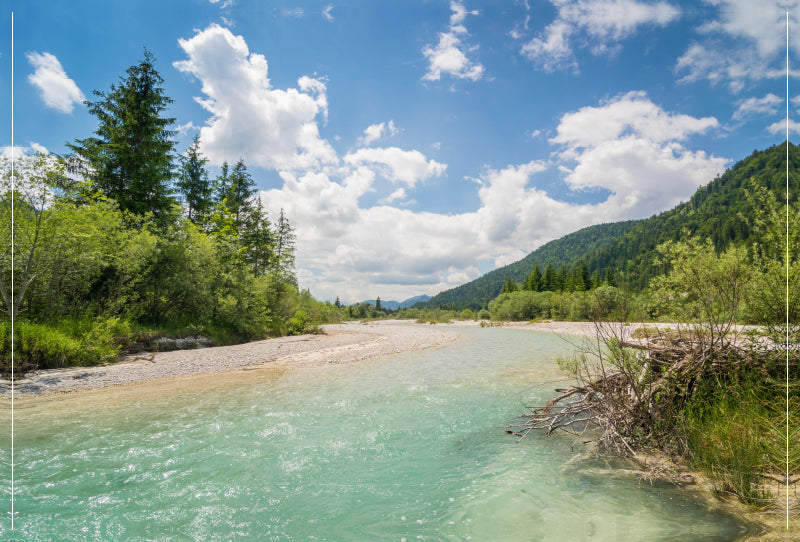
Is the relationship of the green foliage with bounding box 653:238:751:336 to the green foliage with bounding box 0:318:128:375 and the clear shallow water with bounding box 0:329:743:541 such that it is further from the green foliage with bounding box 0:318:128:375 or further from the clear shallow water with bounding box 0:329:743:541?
the green foliage with bounding box 0:318:128:375

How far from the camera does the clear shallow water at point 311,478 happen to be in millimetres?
4129

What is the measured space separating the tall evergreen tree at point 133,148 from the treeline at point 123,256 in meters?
0.07

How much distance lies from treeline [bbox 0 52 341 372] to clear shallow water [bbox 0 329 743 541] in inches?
293

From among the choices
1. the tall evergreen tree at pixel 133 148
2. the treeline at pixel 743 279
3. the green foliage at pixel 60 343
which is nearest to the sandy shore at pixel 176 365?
the green foliage at pixel 60 343

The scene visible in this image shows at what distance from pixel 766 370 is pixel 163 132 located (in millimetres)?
33737

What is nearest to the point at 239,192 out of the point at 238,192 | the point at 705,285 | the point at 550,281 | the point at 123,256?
the point at 238,192

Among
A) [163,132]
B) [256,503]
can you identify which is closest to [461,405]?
[256,503]

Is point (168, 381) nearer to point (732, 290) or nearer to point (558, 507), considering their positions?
point (558, 507)

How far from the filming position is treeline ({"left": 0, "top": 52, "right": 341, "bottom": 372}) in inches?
530

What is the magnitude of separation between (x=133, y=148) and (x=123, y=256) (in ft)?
35.8

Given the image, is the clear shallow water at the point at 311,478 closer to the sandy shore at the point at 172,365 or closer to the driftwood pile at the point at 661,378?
the driftwood pile at the point at 661,378

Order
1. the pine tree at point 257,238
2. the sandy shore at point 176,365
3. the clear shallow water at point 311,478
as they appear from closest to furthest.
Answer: the clear shallow water at point 311,478 → the sandy shore at point 176,365 → the pine tree at point 257,238

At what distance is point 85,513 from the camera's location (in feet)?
14.6

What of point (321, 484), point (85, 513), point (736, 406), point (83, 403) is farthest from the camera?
point (83, 403)
